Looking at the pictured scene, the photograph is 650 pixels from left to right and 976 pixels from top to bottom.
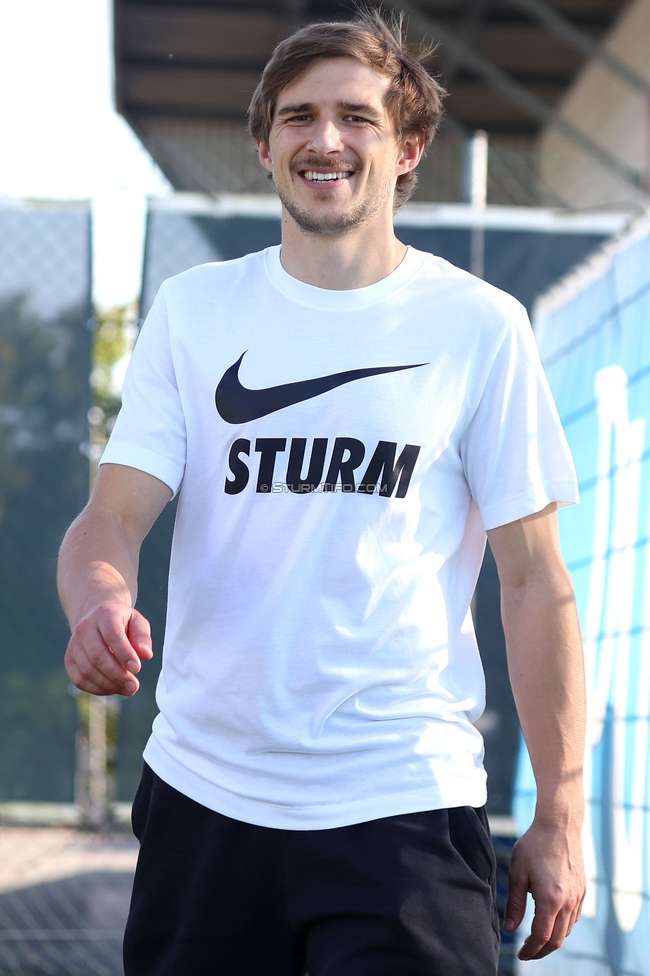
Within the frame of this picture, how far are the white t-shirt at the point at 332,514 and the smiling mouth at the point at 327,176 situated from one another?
176mm

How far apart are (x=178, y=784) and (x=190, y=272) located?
902 millimetres

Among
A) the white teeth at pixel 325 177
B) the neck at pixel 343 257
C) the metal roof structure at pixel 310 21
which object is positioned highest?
the metal roof structure at pixel 310 21

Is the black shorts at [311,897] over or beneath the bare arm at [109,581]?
beneath

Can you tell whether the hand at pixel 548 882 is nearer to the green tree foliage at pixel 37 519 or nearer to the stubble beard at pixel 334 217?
the stubble beard at pixel 334 217

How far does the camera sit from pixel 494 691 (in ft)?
15.1

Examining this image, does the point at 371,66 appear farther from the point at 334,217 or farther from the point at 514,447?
the point at 514,447

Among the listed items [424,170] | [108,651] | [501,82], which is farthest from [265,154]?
[501,82]

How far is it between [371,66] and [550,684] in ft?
3.79

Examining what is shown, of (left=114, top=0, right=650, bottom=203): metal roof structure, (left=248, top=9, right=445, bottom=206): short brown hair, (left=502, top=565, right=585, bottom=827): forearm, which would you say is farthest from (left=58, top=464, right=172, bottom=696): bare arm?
(left=114, top=0, right=650, bottom=203): metal roof structure

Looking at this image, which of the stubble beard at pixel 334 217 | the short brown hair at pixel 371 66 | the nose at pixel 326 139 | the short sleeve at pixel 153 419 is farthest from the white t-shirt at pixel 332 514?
the short brown hair at pixel 371 66

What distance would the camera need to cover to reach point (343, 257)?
188cm

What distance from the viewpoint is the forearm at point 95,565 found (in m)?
1.55

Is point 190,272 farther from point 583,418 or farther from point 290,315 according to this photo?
point 583,418

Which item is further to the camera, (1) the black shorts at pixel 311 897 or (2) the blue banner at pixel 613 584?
(2) the blue banner at pixel 613 584
